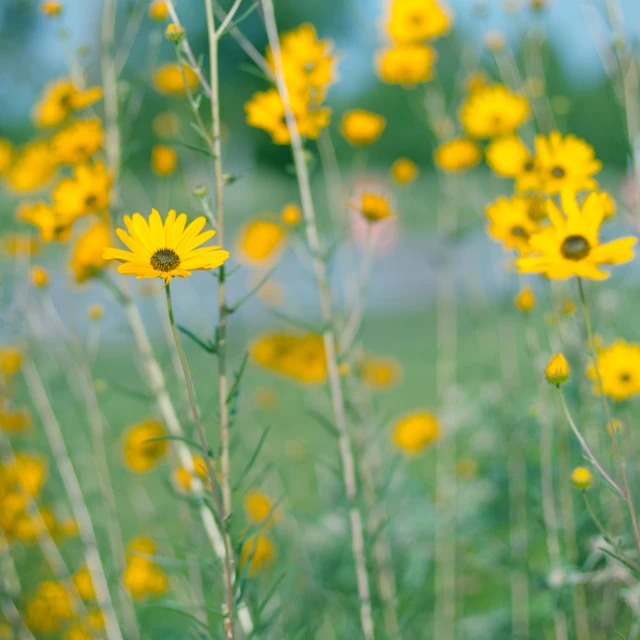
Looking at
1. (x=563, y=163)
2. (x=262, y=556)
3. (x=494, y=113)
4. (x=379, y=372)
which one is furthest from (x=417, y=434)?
(x=563, y=163)

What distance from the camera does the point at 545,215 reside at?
3.03ft

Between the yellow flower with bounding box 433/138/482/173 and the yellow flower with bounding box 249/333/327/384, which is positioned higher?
the yellow flower with bounding box 433/138/482/173

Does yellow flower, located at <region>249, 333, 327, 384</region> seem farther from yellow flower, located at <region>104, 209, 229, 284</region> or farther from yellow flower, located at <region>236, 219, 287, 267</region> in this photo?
yellow flower, located at <region>104, 209, 229, 284</region>

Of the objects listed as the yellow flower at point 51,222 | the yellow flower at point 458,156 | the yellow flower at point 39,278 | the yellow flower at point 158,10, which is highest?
the yellow flower at point 158,10

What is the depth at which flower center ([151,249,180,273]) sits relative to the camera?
0.64m

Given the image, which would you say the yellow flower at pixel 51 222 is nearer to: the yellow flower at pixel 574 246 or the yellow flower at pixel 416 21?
the yellow flower at pixel 574 246

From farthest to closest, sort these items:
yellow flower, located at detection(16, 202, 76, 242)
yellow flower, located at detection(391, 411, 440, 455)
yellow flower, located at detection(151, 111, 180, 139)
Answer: yellow flower, located at detection(151, 111, 180, 139) < yellow flower, located at detection(391, 411, 440, 455) < yellow flower, located at detection(16, 202, 76, 242)

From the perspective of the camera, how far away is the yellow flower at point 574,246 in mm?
673

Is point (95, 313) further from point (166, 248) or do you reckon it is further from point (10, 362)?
point (166, 248)

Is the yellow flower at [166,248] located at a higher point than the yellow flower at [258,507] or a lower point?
higher

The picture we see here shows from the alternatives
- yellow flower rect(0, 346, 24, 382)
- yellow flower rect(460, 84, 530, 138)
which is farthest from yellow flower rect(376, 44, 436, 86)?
yellow flower rect(0, 346, 24, 382)

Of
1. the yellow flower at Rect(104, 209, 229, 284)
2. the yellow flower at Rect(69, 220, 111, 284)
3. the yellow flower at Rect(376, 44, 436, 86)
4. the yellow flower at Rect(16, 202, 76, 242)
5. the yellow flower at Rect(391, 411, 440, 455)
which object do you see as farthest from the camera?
the yellow flower at Rect(391, 411, 440, 455)

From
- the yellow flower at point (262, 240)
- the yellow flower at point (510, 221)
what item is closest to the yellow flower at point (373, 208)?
the yellow flower at point (510, 221)

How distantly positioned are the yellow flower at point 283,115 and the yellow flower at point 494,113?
0.42 m
